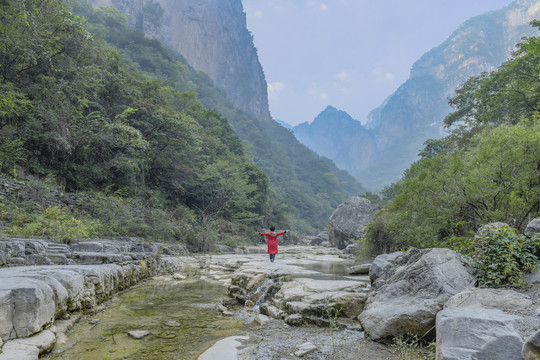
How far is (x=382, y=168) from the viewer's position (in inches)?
5640

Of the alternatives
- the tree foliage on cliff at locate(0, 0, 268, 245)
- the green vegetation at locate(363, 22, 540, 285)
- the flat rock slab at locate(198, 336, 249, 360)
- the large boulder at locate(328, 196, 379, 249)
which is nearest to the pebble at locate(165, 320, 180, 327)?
the flat rock slab at locate(198, 336, 249, 360)

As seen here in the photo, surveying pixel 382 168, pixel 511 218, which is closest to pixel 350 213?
pixel 511 218

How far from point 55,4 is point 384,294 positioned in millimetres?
16929

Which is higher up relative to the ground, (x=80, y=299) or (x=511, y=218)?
(x=511, y=218)

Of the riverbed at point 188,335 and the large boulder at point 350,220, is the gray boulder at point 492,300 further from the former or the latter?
the large boulder at point 350,220

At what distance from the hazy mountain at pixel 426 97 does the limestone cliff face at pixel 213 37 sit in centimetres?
6420

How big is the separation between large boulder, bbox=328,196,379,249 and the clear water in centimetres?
1749

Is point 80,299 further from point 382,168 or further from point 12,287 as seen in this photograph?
point 382,168

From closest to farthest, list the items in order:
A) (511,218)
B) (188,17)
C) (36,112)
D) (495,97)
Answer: (511,218), (36,112), (495,97), (188,17)

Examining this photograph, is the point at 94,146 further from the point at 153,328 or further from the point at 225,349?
the point at 225,349

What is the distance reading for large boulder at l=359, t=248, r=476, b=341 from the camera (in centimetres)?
353

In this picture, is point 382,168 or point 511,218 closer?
point 511,218

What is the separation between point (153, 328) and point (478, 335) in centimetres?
413

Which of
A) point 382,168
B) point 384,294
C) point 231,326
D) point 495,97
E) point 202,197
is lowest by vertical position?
point 231,326
